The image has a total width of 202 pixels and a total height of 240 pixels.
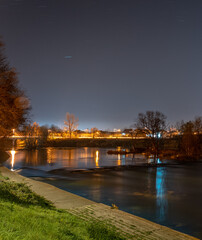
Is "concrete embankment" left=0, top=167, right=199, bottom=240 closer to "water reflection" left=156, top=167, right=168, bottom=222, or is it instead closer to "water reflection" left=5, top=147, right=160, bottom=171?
"water reflection" left=156, top=167, right=168, bottom=222

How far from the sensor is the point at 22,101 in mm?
20594

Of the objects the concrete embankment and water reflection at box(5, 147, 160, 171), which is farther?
water reflection at box(5, 147, 160, 171)

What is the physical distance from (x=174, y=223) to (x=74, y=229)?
5.78 meters

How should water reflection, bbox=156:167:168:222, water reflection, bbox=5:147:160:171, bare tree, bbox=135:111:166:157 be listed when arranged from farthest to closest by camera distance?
bare tree, bbox=135:111:166:157, water reflection, bbox=5:147:160:171, water reflection, bbox=156:167:168:222

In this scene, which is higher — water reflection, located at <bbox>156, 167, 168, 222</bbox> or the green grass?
the green grass

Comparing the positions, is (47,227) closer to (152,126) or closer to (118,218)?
(118,218)

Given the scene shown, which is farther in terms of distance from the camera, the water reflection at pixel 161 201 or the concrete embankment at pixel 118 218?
the water reflection at pixel 161 201

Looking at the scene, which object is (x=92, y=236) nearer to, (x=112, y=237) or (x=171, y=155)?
(x=112, y=237)

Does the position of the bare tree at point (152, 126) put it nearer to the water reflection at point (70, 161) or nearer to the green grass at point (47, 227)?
the water reflection at point (70, 161)

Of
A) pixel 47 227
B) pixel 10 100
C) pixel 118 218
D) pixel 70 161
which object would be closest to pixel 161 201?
pixel 118 218

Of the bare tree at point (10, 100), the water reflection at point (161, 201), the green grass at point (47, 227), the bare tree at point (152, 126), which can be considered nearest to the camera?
the green grass at point (47, 227)

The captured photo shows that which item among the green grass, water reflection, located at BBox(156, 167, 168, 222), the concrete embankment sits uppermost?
the green grass

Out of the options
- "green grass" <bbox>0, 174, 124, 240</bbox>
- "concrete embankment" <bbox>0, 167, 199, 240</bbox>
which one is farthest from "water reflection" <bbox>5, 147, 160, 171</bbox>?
"green grass" <bbox>0, 174, 124, 240</bbox>

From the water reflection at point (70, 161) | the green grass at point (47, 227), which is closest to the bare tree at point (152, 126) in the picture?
the water reflection at point (70, 161)
